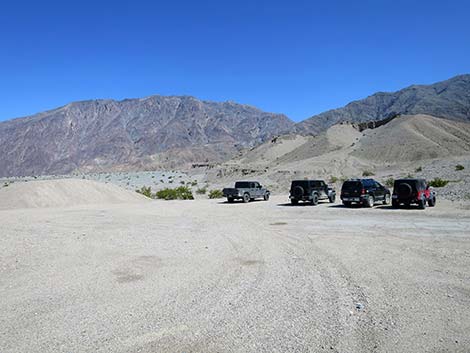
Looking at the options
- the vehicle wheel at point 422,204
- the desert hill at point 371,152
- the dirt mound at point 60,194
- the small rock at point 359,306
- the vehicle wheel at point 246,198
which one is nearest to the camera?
the small rock at point 359,306

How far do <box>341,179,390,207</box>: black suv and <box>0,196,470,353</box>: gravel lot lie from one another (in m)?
8.83

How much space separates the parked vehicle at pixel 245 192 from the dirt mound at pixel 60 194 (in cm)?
860

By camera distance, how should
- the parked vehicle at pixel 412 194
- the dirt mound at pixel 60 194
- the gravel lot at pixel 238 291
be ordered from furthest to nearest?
the dirt mound at pixel 60 194
the parked vehicle at pixel 412 194
the gravel lot at pixel 238 291

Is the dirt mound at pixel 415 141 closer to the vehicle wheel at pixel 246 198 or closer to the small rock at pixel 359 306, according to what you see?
the vehicle wheel at pixel 246 198

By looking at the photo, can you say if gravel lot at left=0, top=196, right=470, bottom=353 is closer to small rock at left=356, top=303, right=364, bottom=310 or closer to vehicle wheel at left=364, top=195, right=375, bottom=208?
small rock at left=356, top=303, right=364, bottom=310

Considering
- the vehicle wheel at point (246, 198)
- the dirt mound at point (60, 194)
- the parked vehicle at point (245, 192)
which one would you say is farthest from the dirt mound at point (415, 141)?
the dirt mound at point (60, 194)

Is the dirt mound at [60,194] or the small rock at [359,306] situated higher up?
the dirt mound at [60,194]

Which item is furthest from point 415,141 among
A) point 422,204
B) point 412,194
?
point 422,204

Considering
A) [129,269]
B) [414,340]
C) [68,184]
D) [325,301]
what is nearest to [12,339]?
[129,269]

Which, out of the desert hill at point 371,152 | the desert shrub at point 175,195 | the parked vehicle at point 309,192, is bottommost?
the desert shrub at point 175,195

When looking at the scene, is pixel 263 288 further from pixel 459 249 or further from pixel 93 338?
pixel 459 249

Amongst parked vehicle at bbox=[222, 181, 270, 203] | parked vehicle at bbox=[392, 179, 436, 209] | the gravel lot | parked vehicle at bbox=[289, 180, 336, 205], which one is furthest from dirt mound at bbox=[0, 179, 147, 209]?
parked vehicle at bbox=[392, 179, 436, 209]

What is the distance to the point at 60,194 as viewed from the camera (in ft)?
102

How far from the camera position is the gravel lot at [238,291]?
5.57m
